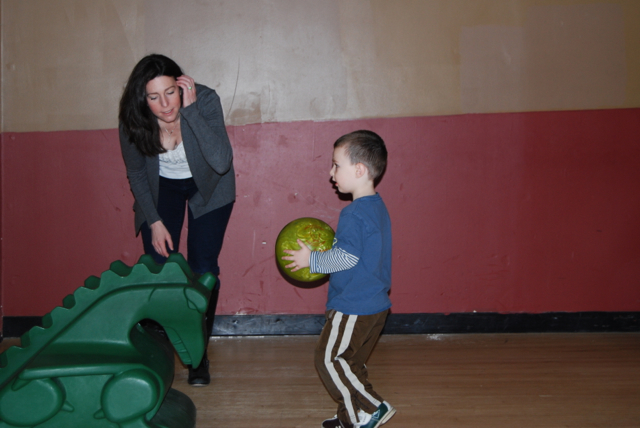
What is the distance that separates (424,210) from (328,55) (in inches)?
40.1

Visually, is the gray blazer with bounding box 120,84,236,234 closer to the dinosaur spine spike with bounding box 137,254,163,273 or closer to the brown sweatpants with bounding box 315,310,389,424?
the dinosaur spine spike with bounding box 137,254,163,273

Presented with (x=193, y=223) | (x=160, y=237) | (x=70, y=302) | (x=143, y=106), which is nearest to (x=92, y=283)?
(x=70, y=302)

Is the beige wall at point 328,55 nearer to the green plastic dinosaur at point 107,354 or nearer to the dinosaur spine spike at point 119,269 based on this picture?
the dinosaur spine spike at point 119,269

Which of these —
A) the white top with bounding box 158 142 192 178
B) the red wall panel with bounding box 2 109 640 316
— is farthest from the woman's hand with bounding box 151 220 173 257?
the red wall panel with bounding box 2 109 640 316

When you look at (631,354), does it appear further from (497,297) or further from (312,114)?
(312,114)

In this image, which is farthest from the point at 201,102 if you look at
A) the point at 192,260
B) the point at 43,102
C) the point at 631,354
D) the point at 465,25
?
the point at 631,354

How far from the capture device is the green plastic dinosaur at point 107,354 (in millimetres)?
1498

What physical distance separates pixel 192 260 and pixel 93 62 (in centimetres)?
130

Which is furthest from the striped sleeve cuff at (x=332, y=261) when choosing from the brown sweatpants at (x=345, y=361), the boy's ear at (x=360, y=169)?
the boy's ear at (x=360, y=169)

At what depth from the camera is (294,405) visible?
6.88ft

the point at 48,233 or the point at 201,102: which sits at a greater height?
the point at 201,102

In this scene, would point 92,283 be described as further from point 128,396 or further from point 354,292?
point 354,292

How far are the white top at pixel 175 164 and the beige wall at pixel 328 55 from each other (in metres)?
0.66

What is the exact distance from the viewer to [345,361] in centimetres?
183
